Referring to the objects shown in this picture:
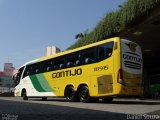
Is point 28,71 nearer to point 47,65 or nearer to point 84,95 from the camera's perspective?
point 47,65

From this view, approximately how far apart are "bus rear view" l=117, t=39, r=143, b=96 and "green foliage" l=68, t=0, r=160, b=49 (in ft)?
13.6

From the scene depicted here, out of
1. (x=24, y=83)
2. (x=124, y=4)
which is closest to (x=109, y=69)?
(x=124, y=4)

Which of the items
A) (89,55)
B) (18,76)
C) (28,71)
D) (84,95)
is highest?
(89,55)

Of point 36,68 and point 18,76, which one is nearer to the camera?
point 36,68

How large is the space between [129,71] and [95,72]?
1851 millimetres

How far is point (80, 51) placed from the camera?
20.2 meters

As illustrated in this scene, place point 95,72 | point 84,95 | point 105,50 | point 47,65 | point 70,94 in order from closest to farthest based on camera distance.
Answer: point 105,50 < point 95,72 < point 84,95 < point 70,94 < point 47,65

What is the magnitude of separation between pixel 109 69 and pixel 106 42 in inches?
53.8

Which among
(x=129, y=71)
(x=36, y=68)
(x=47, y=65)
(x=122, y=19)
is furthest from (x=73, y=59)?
(x=122, y=19)

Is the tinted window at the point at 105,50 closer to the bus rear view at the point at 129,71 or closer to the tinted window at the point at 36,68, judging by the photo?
the bus rear view at the point at 129,71

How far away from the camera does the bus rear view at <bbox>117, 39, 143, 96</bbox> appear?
1758 cm

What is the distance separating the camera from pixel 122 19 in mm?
24875

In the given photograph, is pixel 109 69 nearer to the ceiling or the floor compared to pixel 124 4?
nearer to the floor

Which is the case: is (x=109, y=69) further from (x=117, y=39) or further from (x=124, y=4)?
(x=124, y=4)
